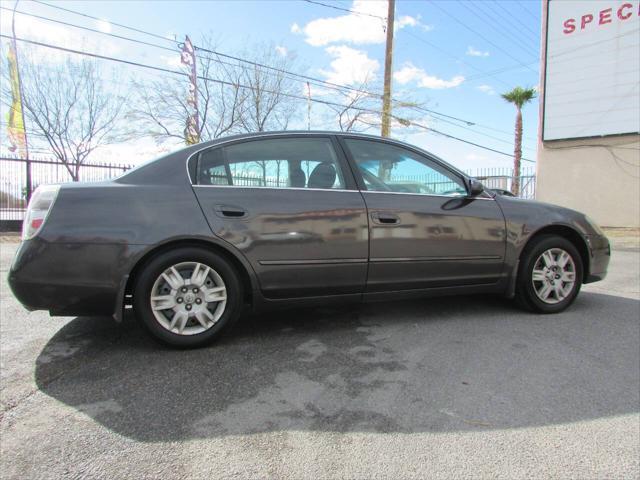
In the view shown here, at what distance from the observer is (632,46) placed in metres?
14.8

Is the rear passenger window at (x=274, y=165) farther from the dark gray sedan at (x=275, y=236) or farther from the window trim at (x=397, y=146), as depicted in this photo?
the window trim at (x=397, y=146)

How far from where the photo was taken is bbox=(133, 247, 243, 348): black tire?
2889 mm

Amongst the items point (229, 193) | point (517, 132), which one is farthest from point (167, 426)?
point (517, 132)

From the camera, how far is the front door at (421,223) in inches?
133

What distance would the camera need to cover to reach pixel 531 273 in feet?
12.8

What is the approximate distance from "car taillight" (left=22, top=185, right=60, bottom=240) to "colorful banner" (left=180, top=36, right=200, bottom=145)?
1422 cm

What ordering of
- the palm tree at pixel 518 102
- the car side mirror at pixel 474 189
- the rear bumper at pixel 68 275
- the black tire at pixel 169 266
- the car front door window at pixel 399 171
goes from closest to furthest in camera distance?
the rear bumper at pixel 68 275
the black tire at pixel 169 266
the car front door window at pixel 399 171
the car side mirror at pixel 474 189
the palm tree at pixel 518 102

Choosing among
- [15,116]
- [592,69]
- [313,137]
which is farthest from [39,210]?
[15,116]

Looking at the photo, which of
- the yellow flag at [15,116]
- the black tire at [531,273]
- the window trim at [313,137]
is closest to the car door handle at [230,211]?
the window trim at [313,137]

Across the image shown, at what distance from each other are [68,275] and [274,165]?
5.13 feet

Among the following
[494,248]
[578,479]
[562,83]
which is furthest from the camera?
[562,83]

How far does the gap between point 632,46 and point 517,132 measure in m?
11.9

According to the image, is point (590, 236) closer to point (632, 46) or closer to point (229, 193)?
point (229, 193)

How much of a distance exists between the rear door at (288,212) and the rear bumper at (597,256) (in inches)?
90.5
